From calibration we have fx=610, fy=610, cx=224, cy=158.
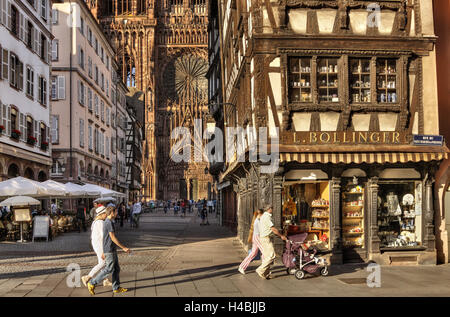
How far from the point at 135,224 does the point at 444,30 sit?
22.2 meters

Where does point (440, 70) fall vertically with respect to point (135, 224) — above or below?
above

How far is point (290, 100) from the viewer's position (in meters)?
15.6

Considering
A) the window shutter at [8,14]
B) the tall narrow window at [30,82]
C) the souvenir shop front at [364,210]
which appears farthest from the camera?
the tall narrow window at [30,82]

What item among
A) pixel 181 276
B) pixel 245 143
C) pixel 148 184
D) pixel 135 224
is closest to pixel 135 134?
pixel 148 184

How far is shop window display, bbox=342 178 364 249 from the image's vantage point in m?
15.9

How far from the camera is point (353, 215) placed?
15930mm

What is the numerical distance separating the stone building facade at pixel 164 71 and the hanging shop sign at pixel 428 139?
71133 mm

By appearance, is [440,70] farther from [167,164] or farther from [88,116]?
[167,164]

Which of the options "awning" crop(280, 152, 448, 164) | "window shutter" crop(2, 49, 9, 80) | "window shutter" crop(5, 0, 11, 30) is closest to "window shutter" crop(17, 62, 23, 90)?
"window shutter" crop(2, 49, 9, 80)

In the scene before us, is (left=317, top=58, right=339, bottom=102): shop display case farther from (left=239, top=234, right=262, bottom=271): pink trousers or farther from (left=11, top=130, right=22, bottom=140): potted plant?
(left=11, top=130, right=22, bottom=140): potted plant

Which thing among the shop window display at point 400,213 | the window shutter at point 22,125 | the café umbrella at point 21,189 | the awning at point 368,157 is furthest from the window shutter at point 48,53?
the shop window display at point 400,213

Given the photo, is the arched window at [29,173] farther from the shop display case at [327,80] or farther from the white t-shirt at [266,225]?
the white t-shirt at [266,225]

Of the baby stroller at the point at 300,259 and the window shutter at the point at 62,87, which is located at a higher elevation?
the window shutter at the point at 62,87

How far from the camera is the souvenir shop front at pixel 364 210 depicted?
1561 centimetres
